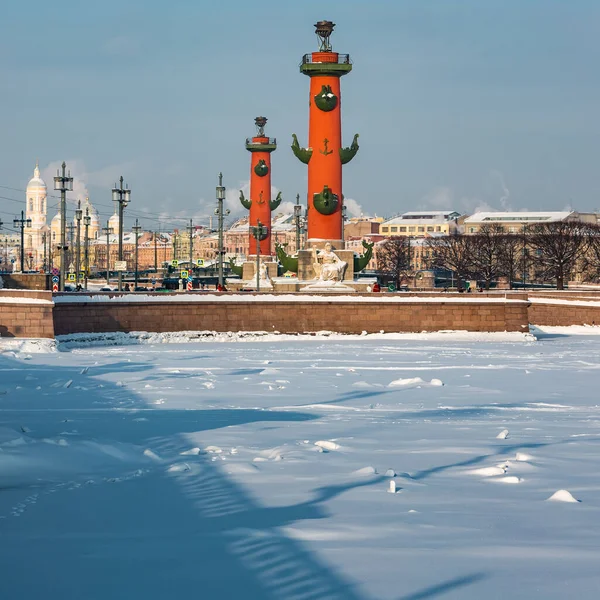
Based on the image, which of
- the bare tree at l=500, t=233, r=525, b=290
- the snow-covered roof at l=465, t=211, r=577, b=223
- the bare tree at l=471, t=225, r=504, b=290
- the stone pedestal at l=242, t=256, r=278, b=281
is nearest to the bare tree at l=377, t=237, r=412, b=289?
the bare tree at l=471, t=225, r=504, b=290

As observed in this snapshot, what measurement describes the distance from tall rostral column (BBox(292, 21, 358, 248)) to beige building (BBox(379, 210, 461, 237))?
124178mm

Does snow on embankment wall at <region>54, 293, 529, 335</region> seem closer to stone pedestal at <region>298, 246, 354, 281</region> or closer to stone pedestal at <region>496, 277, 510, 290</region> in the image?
stone pedestal at <region>298, 246, 354, 281</region>

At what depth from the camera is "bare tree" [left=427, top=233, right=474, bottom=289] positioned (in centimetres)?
7606

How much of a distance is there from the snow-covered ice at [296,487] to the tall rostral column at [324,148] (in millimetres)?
20706

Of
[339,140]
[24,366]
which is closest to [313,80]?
[339,140]

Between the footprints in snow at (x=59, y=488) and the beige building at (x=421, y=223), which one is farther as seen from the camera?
the beige building at (x=421, y=223)

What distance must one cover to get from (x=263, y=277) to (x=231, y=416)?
41.8 m

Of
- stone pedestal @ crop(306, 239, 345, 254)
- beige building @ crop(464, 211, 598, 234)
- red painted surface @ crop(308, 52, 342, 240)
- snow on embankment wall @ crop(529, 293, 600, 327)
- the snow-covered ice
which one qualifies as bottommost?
the snow-covered ice

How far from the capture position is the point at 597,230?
77000 mm

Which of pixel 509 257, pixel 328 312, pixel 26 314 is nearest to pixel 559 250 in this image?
pixel 509 257

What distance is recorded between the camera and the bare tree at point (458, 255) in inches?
2995

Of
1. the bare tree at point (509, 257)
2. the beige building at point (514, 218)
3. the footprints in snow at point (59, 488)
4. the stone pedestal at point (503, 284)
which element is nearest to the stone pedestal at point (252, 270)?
the bare tree at point (509, 257)

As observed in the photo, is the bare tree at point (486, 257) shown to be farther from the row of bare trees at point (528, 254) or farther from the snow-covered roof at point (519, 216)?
the snow-covered roof at point (519, 216)

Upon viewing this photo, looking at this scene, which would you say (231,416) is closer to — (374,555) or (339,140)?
(374,555)
